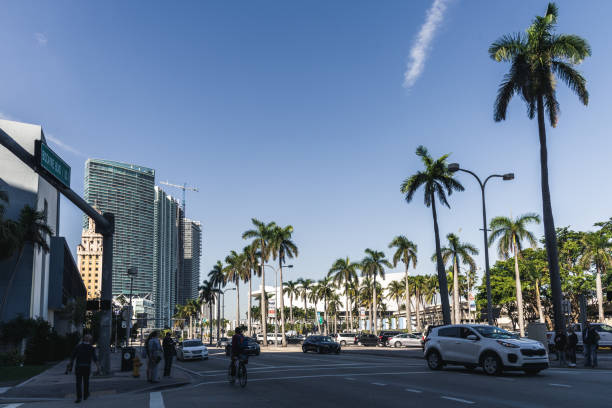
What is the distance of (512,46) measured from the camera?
2978cm

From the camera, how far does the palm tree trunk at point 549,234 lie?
86.9 ft

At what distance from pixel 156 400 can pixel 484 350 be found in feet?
35.7

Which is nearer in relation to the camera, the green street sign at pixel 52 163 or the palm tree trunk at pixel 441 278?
the green street sign at pixel 52 163

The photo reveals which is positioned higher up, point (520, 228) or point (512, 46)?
point (512, 46)

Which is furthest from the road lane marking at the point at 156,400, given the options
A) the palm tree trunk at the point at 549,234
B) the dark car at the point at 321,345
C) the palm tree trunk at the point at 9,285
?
the palm tree trunk at the point at 9,285

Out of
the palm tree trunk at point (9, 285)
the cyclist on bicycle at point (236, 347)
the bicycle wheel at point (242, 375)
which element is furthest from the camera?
the palm tree trunk at point (9, 285)

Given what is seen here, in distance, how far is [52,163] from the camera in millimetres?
15625

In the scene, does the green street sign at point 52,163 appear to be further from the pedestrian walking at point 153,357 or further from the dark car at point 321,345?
the dark car at point 321,345

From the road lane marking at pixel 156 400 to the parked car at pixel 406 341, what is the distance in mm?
40277

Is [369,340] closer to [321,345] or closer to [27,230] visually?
[321,345]

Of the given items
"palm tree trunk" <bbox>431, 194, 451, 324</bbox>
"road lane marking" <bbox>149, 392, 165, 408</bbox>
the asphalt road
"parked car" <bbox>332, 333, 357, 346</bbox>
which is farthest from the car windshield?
"parked car" <bbox>332, 333, 357, 346</bbox>

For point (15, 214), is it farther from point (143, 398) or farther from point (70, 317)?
point (143, 398)

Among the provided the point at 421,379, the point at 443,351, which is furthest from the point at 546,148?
the point at 421,379

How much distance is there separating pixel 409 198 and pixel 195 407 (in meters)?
37.4
